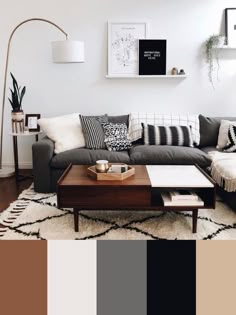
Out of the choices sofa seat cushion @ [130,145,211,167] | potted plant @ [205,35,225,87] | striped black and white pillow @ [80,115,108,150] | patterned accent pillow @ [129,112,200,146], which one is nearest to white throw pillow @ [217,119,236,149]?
patterned accent pillow @ [129,112,200,146]

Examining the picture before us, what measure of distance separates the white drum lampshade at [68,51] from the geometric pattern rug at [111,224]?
5.32 ft

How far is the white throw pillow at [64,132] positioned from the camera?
12.3 ft

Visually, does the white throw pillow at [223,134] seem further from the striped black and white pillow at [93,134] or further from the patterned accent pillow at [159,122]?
the striped black and white pillow at [93,134]

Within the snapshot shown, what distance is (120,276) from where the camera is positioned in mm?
588

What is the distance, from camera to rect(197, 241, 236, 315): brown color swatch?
0.57 m

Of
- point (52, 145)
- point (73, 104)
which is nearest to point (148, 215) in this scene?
point (52, 145)

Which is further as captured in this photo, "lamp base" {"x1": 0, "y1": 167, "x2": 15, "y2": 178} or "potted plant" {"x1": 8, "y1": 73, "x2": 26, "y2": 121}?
"lamp base" {"x1": 0, "y1": 167, "x2": 15, "y2": 178}

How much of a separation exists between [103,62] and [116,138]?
3.86 ft

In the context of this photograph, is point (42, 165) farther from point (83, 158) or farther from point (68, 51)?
point (68, 51)

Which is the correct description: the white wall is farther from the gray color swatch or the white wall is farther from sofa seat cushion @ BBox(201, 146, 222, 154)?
the gray color swatch

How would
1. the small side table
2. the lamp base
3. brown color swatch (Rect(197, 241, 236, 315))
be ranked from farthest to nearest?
the lamp base
the small side table
brown color swatch (Rect(197, 241, 236, 315))

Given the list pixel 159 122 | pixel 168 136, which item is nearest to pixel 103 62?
pixel 159 122

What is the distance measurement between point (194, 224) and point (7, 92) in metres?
3.05

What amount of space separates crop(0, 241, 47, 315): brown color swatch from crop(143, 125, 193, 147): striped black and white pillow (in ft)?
11.0
